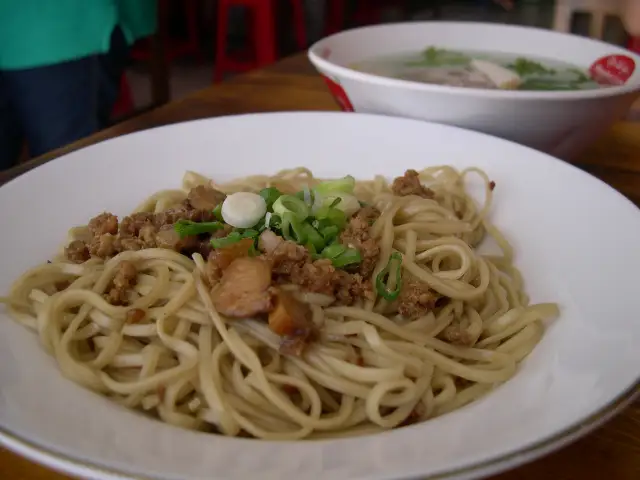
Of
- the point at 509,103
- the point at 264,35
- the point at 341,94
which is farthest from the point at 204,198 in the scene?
the point at 264,35

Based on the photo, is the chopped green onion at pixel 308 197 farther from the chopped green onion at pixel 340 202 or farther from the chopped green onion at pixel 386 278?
the chopped green onion at pixel 386 278

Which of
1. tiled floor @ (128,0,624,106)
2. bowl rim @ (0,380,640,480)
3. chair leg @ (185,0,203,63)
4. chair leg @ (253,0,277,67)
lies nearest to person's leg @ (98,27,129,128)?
chair leg @ (253,0,277,67)

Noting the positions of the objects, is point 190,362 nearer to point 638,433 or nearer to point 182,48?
point 638,433

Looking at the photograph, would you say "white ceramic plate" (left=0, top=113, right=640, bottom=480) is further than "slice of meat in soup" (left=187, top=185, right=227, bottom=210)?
No

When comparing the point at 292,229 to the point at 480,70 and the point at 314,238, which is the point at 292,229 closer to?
the point at 314,238

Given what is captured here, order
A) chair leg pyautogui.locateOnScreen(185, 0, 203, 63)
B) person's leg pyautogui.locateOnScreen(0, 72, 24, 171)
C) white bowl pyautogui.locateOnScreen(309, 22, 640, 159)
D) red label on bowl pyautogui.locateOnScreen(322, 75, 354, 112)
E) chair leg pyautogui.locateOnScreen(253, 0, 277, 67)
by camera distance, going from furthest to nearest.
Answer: chair leg pyautogui.locateOnScreen(185, 0, 203, 63) → chair leg pyautogui.locateOnScreen(253, 0, 277, 67) → person's leg pyautogui.locateOnScreen(0, 72, 24, 171) → red label on bowl pyautogui.locateOnScreen(322, 75, 354, 112) → white bowl pyautogui.locateOnScreen(309, 22, 640, 159)

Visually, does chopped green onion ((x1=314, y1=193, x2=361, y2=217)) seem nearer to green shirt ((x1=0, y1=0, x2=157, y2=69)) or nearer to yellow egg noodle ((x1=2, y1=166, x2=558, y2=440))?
yellow egg noodle ((x1=2, y1=166, x2=558, y2=440))
